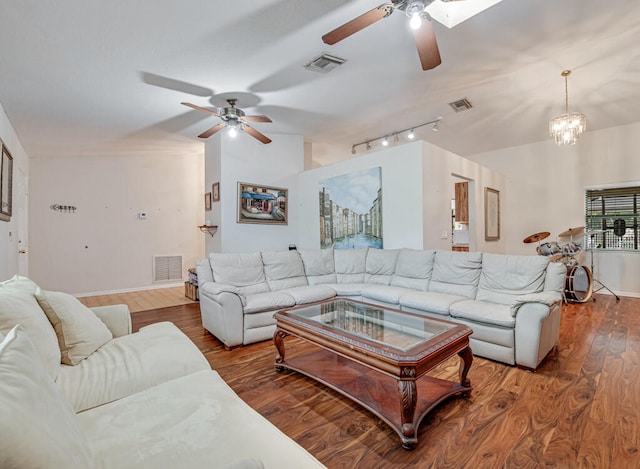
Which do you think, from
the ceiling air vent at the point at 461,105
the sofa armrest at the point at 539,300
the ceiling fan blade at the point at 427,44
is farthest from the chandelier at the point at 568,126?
the ceiling fan blade at the point at 427,44

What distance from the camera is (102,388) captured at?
1.41m

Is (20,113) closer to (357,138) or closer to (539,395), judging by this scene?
(357,138)

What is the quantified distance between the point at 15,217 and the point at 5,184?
1.06 metres

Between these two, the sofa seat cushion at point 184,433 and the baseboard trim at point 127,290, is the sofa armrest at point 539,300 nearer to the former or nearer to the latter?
the sofa seat cushion at point 184,433

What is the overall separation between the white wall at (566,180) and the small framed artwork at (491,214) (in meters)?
0.56

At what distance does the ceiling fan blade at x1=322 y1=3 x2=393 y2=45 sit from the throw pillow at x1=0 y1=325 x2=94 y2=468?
2195 millimetres

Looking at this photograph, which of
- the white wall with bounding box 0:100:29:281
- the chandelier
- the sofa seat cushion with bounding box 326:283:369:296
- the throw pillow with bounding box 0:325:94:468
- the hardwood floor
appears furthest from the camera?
the sofa seat cushion with bounding box 326:283:369:296

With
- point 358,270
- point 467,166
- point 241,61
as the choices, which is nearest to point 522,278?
point 358,270

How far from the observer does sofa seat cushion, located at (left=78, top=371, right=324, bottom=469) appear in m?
0.96

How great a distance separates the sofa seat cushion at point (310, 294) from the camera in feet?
11.5

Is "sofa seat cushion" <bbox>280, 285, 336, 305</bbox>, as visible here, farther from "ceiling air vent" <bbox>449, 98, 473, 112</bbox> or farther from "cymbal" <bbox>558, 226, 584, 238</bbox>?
"cymbal" <bbox>558, 226, 584, 238</bbox>

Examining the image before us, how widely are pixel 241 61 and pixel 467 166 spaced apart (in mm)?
3999

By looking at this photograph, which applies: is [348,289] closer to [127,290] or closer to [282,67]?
[282,67]

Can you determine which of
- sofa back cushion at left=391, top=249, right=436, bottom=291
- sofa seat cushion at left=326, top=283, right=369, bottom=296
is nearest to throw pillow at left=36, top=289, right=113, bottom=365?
sofa seat cushion at left=326, top=283, right=369, bottom=296
